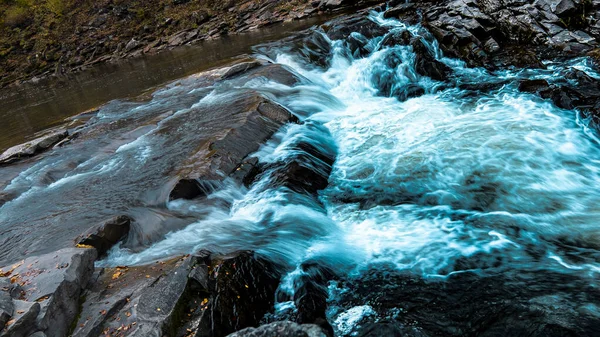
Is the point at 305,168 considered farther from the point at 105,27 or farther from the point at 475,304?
the point at 105,27

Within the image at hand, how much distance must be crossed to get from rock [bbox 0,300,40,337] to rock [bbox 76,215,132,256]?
1705mm

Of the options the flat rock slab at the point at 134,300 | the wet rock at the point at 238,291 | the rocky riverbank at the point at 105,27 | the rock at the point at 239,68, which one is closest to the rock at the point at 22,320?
the flat rock slab at the point at 134,300

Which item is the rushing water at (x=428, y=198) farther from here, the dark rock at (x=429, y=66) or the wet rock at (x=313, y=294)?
the dark rock at (x=429, y=66)

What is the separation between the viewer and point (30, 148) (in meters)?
10.8

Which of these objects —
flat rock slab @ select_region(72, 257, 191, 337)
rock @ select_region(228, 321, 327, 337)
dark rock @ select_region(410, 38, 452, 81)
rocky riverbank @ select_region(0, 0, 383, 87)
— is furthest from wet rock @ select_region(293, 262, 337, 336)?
rocky riverbank @ select_region(0, 0, 383, 87)

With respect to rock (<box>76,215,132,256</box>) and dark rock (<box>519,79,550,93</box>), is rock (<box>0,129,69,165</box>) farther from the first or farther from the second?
dark rock (<box>519,79,550,93</box>)

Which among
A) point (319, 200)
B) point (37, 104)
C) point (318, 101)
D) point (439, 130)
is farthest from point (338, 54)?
point (37, 104)

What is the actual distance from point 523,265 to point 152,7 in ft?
126

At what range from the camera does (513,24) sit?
12109 mm

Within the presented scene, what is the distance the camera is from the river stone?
394cm

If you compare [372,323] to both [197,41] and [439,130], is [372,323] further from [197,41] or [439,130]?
[197,41]

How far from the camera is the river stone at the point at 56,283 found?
3.94m

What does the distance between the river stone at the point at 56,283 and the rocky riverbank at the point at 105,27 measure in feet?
69.9

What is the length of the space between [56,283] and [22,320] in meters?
0.61
